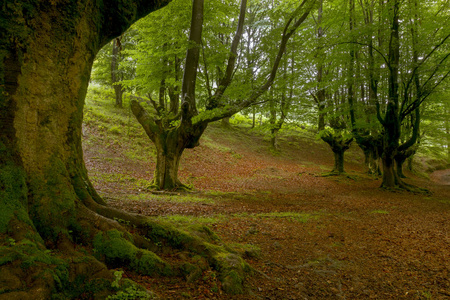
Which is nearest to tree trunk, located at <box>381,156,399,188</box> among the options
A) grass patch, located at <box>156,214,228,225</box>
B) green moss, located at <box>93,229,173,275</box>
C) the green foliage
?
grass patch, located at <box>156,214,228,225</box>

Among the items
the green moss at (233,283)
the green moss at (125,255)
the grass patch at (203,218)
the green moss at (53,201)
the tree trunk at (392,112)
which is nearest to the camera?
the green moss at (53,201)

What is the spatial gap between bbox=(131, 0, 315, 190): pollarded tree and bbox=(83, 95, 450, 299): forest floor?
1484 mm

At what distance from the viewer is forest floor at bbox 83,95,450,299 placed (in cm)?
332

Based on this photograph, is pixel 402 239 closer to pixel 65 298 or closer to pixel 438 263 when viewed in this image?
pixel 438 263

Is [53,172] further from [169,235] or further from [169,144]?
[169,144]

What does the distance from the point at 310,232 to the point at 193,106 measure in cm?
566

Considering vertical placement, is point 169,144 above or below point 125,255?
above

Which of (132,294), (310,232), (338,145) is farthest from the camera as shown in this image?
(338,145)

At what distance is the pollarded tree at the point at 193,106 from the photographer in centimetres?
804

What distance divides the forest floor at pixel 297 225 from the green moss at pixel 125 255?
0.38 ft

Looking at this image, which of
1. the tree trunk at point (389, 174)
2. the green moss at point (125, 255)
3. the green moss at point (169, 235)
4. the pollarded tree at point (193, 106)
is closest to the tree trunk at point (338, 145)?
the tree trunk at point (389, 174)

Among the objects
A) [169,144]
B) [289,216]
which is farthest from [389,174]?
[169,144]

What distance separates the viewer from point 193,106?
8828 millimetres

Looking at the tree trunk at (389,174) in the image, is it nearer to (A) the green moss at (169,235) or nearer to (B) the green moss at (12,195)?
(A) the green moss at (169,235)
